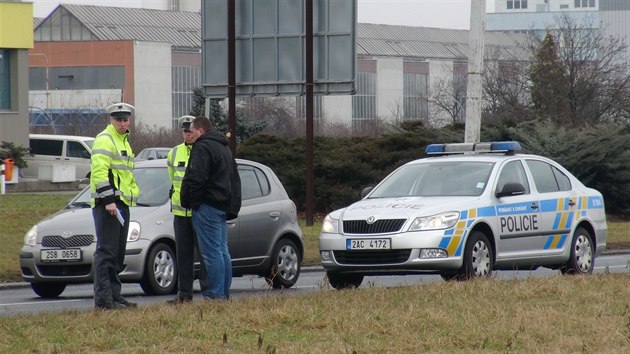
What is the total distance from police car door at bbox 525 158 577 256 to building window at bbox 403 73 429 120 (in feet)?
261

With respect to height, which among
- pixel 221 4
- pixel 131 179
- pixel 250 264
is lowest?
pixel 250 264

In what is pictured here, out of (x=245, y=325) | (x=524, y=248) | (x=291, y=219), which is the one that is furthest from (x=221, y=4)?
(x=245, y=325)

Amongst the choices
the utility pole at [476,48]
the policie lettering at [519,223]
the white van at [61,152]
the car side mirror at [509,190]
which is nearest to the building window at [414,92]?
the white van at [61,152]

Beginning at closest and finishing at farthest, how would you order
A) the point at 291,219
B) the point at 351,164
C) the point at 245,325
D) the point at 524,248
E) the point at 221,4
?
the point at 245,325
the point at 524,248
the point at 291,219
the point at 221,4
the point at 351,164

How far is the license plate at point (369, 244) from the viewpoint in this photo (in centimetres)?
1441

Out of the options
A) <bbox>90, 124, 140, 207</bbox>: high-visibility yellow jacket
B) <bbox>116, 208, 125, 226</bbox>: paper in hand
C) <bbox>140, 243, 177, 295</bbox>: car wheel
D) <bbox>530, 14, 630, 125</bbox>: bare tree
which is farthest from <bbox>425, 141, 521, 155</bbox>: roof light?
<bbox>530, 14, 630, 125</bbox>: bare tree

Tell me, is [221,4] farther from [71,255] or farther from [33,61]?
[33,61]

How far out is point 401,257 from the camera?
14406mm

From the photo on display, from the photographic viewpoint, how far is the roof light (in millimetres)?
16688

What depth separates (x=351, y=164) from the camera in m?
32.8

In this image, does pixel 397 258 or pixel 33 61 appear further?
pixel 33 61

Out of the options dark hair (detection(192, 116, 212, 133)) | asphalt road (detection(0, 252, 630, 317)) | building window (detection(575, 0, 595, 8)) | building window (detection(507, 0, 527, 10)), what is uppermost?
building window (detection(507, 0, 527, 10))

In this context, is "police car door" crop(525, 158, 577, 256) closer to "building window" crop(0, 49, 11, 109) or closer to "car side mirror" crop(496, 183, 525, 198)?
"car side mirror" crop(496, 183, 525, 198)

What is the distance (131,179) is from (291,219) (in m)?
4.48
